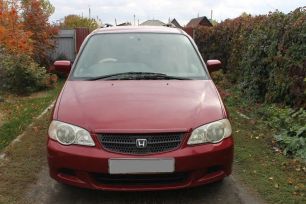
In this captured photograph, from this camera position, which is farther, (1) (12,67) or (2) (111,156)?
(1) (12,67)

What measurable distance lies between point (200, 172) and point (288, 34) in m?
4.83

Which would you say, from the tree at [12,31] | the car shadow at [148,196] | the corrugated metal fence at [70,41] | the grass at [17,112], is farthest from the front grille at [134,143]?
the corrugated metal fence at [70,41]

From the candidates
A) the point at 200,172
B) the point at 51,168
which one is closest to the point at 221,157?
the point at 200,172

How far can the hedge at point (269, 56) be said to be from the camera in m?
7.77

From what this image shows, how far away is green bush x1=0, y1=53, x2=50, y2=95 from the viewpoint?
13.2 meters

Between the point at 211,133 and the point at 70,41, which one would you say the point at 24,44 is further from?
the point at 211,133

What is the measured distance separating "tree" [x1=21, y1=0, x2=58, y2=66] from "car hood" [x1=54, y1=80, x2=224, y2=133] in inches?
499

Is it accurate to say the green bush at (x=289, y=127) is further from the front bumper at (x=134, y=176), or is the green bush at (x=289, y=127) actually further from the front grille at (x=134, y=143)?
the front grille at (x=134, y=143)

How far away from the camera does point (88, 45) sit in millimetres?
5789

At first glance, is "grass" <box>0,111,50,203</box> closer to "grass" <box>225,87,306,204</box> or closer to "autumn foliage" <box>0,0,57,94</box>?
"grass" <box>225,87,306,204</box>

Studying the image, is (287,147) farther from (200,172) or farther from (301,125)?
(200,172)

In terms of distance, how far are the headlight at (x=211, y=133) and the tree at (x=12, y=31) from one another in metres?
11.3

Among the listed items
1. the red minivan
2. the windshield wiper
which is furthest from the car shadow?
the windshield wiper

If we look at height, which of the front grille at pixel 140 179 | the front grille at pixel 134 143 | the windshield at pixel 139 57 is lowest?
the front grille at pixel 140 179
